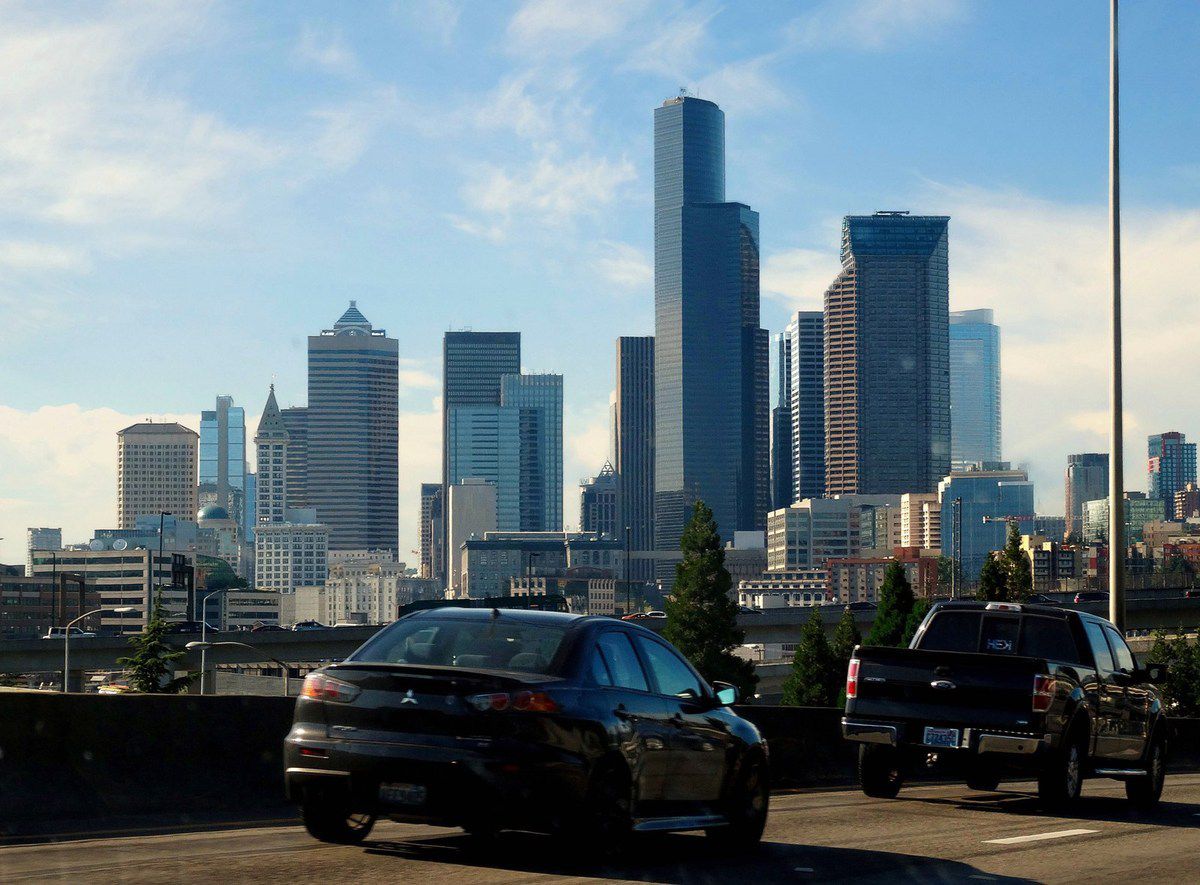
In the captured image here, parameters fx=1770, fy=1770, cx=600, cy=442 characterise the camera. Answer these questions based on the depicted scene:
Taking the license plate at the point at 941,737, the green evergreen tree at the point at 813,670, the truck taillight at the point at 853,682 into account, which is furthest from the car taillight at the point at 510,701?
the green evergreen tree at the point at 813,670

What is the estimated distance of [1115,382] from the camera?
88.7 ft

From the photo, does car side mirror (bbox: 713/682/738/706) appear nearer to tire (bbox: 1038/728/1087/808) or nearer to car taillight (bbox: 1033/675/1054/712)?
car taillight (bbox: 1033/675/1054/712)

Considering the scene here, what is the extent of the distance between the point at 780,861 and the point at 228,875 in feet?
12.4

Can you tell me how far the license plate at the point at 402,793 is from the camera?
Result: 395 inches

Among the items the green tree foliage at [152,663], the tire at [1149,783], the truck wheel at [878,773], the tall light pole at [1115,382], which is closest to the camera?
the truck wheel at [878,773]

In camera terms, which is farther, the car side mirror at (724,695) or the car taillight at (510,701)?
the car side mirror at (724,695)

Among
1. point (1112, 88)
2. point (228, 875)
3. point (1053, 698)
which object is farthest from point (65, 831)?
point (1112, 88)

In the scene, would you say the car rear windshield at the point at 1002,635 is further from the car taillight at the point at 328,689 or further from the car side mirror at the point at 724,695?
the car taillight at the point at 328,689

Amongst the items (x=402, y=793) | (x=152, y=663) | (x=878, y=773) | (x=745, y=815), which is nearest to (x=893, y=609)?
(x=152, y=663)

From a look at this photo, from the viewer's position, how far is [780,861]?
1171 cm

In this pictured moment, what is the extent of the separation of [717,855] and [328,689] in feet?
10.2

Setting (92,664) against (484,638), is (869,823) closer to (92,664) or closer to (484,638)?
(484,638)

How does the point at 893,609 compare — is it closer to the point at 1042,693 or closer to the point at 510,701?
the point at 1042,693

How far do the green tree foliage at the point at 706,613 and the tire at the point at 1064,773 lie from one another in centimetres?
6948
